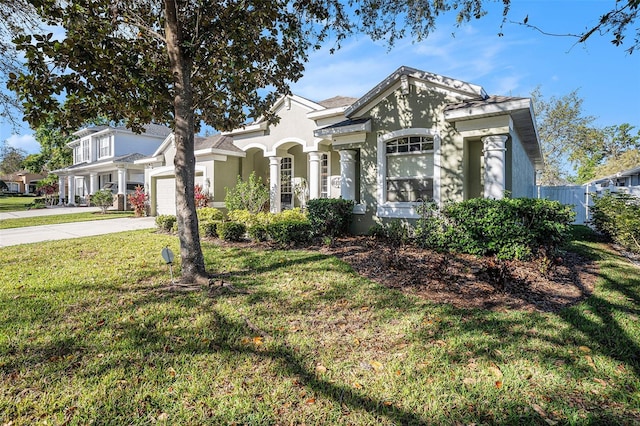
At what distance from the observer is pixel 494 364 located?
323 centimetres

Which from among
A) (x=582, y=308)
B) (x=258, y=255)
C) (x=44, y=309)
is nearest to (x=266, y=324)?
(x=44, y=309)

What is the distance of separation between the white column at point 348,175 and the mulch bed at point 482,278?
3076 millimetres

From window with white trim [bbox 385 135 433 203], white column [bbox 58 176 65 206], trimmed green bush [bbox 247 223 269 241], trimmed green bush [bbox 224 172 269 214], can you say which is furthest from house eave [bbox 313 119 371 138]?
white column [bbox 58 176 65 206]

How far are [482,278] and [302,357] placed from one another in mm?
4177

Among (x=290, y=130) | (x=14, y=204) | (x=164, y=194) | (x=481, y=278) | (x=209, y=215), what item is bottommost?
(x=481, y=278)

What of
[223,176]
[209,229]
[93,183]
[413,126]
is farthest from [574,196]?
[93,183]

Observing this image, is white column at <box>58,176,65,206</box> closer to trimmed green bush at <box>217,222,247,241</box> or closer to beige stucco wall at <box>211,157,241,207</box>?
beige stucco wall at <box>211,157,241,207</box>

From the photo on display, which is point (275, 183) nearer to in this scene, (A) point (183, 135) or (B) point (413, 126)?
(B) point (413, 126)

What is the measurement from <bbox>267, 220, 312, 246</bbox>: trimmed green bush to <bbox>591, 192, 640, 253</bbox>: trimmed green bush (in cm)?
883

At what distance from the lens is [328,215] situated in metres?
9.73

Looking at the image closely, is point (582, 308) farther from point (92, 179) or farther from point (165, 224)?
point (92, 179)

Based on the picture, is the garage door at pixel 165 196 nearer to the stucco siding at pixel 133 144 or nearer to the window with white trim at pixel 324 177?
the window with white trim at pixel 324 177

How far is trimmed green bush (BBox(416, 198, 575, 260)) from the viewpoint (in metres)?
6.82

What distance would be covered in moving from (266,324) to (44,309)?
10.7 feet
